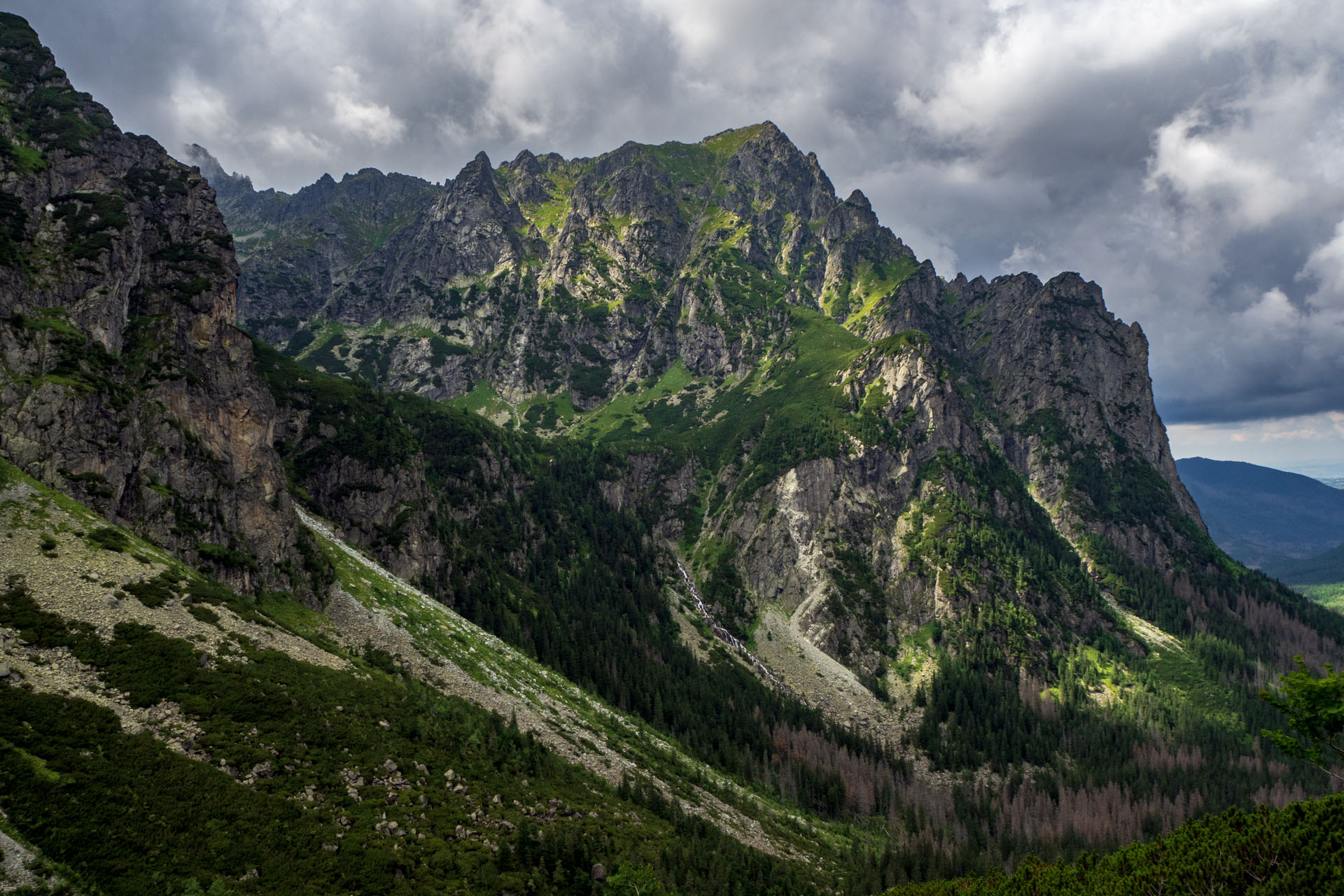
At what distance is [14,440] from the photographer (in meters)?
67.9

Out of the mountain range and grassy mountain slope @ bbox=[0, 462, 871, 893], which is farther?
the mountain range

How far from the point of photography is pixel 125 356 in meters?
94.6

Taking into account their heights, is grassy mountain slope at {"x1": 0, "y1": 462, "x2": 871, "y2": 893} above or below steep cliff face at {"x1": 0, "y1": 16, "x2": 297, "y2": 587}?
below

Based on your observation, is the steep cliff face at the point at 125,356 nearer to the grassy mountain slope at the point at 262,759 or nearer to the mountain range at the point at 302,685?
the mountain range at the point at 302,685

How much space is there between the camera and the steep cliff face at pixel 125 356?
246 ft

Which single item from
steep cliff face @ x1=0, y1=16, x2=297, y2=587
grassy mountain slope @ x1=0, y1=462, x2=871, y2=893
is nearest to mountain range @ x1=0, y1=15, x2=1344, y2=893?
grassy mountain slope @ x1=0, y1=462, x2=871, y2=893

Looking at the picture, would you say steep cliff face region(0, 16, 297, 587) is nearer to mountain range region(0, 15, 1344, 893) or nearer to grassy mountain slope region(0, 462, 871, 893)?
mountain range region(0, 15, 1344, 893)

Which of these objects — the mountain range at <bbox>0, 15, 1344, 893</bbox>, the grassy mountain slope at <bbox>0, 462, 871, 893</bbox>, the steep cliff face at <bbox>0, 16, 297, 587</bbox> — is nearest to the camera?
the grassy mountain slope at <bbox>0, 462, 871, 893</bbox>

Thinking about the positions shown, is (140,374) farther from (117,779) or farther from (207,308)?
(117,779)

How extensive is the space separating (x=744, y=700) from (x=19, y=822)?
179015 mm

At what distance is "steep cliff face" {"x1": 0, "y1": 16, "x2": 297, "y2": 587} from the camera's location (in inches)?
2958

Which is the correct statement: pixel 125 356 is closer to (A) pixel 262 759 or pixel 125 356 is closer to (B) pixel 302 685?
(B) pixel 302 685

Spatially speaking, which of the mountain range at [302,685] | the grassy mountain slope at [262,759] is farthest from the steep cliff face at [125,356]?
the grassy mountain slope at [262,759]

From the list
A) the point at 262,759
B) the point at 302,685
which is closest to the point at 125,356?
the point at 302,685
